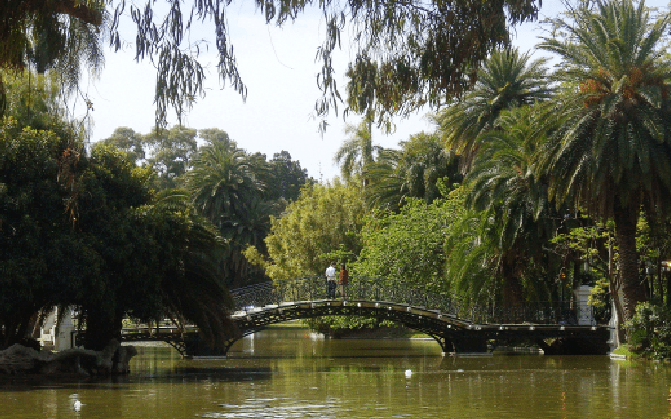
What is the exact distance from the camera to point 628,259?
3250cm

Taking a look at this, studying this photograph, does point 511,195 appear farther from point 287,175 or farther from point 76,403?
point 287,175

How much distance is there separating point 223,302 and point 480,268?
13014mm

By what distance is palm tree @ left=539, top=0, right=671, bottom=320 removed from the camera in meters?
29.4

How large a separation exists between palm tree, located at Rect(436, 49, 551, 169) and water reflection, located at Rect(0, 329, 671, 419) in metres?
→ 13.6

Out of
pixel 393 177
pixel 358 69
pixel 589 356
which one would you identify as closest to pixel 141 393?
pixel 358 69

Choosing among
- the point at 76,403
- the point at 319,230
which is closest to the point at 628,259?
the point at 76,403

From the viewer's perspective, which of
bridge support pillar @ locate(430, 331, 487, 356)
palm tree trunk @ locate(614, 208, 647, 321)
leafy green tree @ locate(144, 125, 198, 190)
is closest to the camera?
palm tree trunk @ locate(614, 208, 647, 321)

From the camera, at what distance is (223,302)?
97.8 feet

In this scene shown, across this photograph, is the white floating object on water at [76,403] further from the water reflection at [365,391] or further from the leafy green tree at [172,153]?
the leafy green tree at [172,153]

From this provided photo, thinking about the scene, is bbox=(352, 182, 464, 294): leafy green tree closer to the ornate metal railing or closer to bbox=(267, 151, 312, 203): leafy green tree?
the ornate metal railing

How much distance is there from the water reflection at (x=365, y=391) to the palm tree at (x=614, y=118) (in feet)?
19.8

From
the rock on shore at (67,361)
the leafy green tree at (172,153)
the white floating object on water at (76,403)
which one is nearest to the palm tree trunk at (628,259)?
the rock on shore at (67,361)

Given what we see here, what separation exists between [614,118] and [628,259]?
18.6 ft

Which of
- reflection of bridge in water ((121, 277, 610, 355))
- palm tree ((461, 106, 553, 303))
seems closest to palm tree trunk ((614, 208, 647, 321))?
palm tree ((461, 106, 553, 303))
